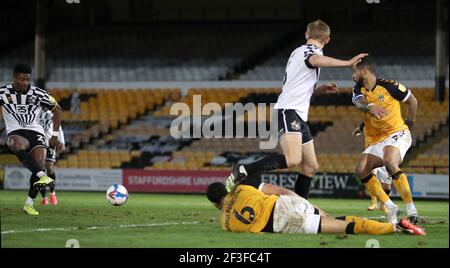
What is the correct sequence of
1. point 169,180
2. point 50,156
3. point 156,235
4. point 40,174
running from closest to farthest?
point 156,235 → point 40,174 → point 50,156 → point 169,180

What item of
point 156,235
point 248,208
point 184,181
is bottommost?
point 184,181

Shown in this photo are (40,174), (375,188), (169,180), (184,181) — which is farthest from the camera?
(169,180)

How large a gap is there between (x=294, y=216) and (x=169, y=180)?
16.5 meters

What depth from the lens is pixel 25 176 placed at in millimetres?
27078

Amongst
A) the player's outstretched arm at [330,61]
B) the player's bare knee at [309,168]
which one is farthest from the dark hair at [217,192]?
the player's outstretched arm at [330,61]

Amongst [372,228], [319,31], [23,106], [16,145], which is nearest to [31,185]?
[16,145]

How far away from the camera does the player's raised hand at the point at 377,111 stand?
1184cm

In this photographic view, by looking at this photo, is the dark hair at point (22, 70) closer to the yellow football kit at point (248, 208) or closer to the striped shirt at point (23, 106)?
the striped shirt at point (23, 106)

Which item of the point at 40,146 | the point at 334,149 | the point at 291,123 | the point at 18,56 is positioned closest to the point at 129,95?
the point at 18,56

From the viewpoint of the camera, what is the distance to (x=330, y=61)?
10.4 metres

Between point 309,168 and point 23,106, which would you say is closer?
point 309,168

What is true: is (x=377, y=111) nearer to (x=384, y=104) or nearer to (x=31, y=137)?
(x=384, y=104)
